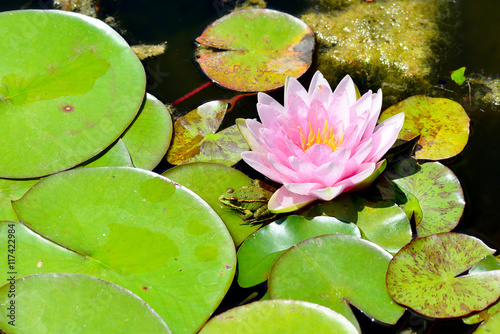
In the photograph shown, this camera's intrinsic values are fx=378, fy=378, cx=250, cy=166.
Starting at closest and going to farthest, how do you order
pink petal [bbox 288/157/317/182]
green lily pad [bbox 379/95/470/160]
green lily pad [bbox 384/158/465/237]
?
pink petal [bbox 288/157/317/182]
green lily pad [bbox 384/158/465/237]
green lily pad [bbox 379/95/470/160]

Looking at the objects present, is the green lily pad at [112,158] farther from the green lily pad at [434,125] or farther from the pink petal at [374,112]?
the green lily pad at [434,125]

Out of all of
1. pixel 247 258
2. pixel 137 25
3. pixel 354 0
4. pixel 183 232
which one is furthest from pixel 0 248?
pixel 354 0

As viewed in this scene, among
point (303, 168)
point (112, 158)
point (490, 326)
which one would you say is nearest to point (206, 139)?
point (112, 158)

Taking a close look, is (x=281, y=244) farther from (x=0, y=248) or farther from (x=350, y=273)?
(x=0, y=248)

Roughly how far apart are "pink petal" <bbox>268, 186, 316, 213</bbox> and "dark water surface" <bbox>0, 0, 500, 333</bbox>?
67cm

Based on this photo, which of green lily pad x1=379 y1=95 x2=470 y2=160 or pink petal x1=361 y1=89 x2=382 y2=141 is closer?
pink petal x1=361 y1=89 x2=382 y2=141

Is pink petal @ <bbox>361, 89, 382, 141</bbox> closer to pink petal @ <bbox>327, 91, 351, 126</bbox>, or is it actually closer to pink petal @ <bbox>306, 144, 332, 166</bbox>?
pink petal @ <bbox>327, 91, 351, 126</bbox>

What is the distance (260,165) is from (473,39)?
2084 mm

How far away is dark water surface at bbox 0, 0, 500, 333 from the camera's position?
2.26 m

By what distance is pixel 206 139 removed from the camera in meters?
2.51

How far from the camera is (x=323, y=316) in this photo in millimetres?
1639

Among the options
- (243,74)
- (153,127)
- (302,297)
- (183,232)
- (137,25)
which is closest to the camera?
(302,297)

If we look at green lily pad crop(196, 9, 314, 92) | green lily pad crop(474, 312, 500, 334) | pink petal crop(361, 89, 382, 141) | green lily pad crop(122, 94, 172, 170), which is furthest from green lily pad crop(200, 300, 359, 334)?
green lily pad crop(196, 9, 314, 92)

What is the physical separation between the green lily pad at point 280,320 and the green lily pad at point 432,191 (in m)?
0.78
